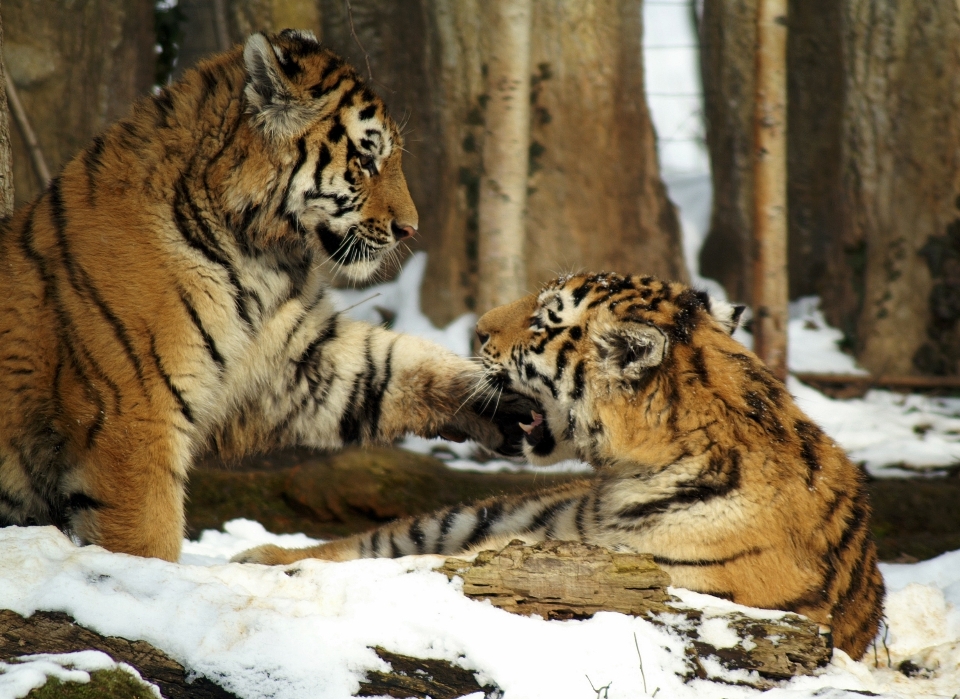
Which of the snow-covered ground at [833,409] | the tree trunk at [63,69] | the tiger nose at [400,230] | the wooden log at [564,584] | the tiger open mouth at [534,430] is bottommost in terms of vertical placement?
the snow-covered ground at [833,409]

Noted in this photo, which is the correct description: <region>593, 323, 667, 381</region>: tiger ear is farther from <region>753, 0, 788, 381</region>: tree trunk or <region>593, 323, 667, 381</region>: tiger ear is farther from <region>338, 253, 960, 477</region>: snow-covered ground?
<region>753, 0, 788, 381</region>: tree trunk

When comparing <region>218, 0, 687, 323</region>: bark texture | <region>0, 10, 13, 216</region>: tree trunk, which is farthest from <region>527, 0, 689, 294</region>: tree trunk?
<region>0, 10, 13, 216</region>: tree trunk

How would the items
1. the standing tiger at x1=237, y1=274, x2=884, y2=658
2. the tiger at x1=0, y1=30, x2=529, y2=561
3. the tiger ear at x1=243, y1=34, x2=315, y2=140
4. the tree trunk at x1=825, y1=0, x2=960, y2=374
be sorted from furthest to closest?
A: the tree trunk at x1=825, y1=0, x2=960, y2=374
the tiger ear at x1=243, y1=34, x2=315, y2=140
the tiger at x1=0, y1=30, x2=529, y2=561
the standing tiger at x1=237, y1=274, x2=884, y2=658

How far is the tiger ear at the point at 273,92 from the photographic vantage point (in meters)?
2.57

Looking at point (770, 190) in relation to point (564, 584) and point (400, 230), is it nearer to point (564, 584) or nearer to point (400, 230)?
point (400, 230)

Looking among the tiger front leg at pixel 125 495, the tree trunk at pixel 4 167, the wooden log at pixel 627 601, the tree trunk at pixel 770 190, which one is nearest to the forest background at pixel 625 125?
the tree trunk at pixel 770 190

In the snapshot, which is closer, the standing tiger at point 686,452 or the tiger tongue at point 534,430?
the standing tiger at point 686,452

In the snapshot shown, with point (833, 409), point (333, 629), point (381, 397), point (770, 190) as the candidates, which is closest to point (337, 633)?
point (333, 629)

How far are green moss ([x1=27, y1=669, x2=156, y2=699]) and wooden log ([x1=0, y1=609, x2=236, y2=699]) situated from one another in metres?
0.06

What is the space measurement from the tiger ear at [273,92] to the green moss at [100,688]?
4.89ft

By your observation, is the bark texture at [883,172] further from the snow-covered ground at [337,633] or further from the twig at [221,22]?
the snow-covered ground at [337,633]

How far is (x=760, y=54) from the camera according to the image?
5.14m

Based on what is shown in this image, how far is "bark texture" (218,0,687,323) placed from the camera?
256 inches

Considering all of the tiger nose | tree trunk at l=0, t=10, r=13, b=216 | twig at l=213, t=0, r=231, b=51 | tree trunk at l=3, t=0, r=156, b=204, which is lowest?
the tiger nose
